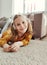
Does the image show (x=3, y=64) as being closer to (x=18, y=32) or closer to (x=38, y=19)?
(x=18, y=32)

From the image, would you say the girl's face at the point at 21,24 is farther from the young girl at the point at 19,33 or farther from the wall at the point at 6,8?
the wall at the point at 6,8

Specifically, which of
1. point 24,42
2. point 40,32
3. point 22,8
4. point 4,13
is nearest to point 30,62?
point 24,42

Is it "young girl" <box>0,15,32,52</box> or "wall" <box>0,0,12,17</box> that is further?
"wall" <box>0,0,12,17</box>

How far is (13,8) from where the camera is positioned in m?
3.11

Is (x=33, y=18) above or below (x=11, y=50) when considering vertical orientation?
above

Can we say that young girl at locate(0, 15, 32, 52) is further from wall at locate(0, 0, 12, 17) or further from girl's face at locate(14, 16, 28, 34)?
wall at locate(0, 0, 12, 17)

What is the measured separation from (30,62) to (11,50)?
0.29 m

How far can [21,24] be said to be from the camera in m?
1.27

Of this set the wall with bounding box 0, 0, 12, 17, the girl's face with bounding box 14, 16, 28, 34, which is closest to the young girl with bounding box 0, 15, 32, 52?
the girl's face with bounding box 14, 16, 28, 34

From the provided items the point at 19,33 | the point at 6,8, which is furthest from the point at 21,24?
the point at 6,8

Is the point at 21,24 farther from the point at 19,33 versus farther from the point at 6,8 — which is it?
the point at 6,8

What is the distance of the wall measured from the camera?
124 inches

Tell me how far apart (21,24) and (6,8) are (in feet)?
6.59

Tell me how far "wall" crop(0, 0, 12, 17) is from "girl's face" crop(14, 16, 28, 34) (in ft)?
6.09
